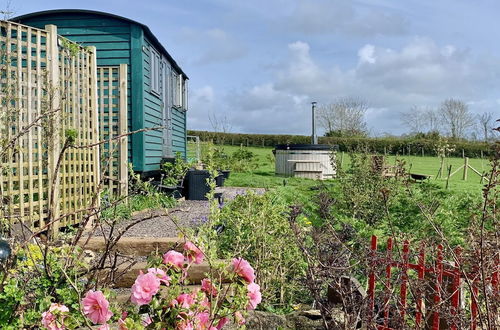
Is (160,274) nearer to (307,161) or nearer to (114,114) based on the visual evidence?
(114,114)

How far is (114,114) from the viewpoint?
29.4ft

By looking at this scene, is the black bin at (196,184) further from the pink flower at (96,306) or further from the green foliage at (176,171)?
the pink flower at (96,306)

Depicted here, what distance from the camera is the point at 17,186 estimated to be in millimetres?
5477

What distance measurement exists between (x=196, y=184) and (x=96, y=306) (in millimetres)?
8640

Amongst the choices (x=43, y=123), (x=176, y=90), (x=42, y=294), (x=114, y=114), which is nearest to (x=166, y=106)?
(x=176, y=90)

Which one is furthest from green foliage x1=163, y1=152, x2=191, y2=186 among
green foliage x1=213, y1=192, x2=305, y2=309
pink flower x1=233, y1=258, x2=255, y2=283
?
pink flower x1=233, y1=258, x2=255, y2=283

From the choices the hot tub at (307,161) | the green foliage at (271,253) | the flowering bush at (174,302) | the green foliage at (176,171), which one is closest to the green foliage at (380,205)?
the green foliage at (271,253)

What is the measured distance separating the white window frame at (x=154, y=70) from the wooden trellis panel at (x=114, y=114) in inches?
42.1

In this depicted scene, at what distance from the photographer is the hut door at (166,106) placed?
1155cm

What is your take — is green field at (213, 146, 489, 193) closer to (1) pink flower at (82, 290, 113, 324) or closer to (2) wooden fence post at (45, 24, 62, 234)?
(1) pink flower at (82, 290, 113, 324)

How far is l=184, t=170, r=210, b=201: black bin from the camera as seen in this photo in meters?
10.2

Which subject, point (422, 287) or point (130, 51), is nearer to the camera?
point (422, 287)

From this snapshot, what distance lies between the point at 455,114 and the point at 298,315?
143 ft

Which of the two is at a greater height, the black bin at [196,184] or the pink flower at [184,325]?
the pink flower at [184,325]
